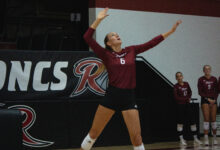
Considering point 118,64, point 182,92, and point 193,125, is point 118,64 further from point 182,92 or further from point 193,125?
point 193,125

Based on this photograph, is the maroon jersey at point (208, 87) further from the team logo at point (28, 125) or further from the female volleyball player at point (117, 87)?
the female volleyball player at point (117, 87)

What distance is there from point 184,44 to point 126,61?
314 inches

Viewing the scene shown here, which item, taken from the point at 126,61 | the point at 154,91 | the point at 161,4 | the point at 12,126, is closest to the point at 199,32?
the point at 161,4

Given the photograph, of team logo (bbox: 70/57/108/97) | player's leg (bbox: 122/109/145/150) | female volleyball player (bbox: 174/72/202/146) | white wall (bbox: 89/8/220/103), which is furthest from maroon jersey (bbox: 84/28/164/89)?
white wall (bbox: 89/8/220/103)

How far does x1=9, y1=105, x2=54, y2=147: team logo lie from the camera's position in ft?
33.0

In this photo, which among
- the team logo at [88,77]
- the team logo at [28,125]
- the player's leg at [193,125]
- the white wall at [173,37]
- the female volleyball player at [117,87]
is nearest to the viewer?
the female volleyball player at [117,87]

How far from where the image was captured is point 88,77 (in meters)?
10.9

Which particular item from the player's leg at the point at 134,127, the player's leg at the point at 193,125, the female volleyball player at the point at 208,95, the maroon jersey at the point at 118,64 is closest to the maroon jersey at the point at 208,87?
the female volleyball player at the point at 208,95

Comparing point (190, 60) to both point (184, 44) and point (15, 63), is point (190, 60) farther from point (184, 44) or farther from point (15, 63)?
point (15, 63)

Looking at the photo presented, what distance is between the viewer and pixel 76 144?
10.5 metres

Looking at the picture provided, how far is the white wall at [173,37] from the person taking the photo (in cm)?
1241

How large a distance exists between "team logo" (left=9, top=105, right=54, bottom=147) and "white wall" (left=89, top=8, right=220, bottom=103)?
309 centimetres

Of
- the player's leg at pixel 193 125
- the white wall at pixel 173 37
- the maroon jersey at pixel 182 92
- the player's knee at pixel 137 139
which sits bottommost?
the player's leg at pixel 193 125

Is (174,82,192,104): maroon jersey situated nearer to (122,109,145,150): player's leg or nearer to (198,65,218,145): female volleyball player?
A: (198,65,218,145): female volleyball player
